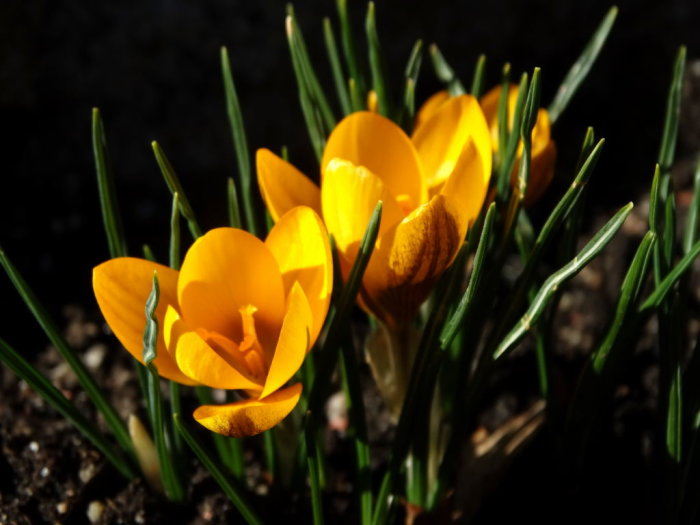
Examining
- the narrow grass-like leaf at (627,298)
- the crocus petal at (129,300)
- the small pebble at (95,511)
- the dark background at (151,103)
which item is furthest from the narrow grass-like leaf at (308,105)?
the dark background at (151,103)

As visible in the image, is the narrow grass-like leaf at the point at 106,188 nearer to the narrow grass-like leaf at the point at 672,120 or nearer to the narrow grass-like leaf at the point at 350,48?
the narrow grass-like leaf at the point at 350,48

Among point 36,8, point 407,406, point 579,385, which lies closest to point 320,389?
point 407,406

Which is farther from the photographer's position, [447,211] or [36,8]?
[36,8]

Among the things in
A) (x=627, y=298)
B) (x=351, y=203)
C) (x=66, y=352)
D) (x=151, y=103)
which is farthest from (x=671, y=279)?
(x=151, y=103)

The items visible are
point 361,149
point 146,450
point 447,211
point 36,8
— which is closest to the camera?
point 447,211

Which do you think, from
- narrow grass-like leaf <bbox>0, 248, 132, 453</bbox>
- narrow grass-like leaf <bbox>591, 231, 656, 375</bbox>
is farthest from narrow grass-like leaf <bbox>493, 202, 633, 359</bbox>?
narrow grass-like leaf <bbox>0, 248, 132, 453</bbox>

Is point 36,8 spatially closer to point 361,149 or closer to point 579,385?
point 361,149

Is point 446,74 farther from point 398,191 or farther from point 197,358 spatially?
point 197,358

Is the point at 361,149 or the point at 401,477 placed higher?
the point at 361,149
